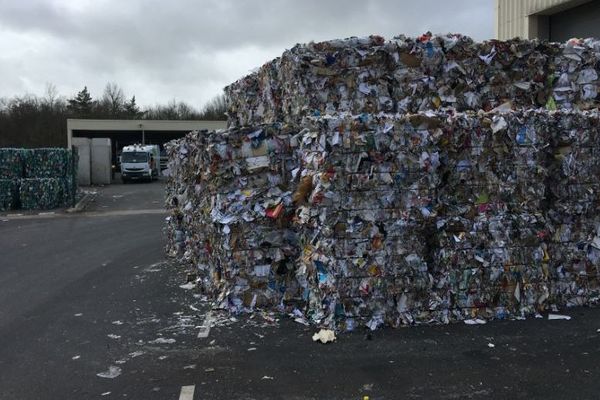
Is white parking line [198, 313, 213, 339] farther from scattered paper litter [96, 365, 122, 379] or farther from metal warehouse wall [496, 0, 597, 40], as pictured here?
metal warehouse wall [496, 0, 597, 40]

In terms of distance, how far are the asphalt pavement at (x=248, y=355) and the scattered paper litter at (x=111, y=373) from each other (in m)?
0.02

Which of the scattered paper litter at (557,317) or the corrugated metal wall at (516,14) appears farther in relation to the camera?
the corrugated metal wall at (516,14)

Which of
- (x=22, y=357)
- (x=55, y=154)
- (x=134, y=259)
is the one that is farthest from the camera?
(x=55, y=154)

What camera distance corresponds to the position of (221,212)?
6254mm


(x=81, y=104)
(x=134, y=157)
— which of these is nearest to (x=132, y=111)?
(x=81, y=104)

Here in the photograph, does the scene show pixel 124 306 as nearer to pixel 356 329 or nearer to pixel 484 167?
pixel 356 329

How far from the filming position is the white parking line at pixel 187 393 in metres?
4.14

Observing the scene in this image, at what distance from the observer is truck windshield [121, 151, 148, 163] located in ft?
113

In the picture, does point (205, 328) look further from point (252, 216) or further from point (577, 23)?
point (577, 23)

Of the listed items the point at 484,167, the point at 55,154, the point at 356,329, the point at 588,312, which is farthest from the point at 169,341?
the point at 55,154

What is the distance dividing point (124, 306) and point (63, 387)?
237 cm

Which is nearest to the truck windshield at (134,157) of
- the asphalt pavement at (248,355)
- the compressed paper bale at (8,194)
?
the compressed paper bale at (8,194)

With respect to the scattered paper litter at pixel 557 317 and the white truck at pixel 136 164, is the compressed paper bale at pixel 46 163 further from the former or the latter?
the scattered paper litter at pixel 557 317

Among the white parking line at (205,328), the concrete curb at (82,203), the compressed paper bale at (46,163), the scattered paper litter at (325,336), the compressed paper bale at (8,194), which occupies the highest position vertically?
the compressed paper bale at (46,163)
